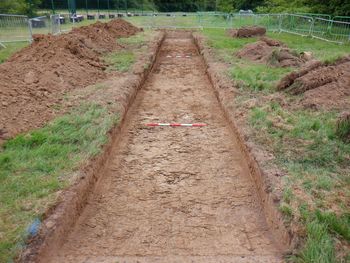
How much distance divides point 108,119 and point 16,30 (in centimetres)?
1157

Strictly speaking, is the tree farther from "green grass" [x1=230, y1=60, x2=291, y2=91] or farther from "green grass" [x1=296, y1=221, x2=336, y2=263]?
"green grass" [x1=296, y1=221, x2=336, y2=263]

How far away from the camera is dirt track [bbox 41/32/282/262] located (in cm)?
360

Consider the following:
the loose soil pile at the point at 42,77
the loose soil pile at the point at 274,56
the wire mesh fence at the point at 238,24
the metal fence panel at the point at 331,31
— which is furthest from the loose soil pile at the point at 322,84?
the wire mesh fence at the point at 238,24

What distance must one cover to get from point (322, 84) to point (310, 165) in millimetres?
3496

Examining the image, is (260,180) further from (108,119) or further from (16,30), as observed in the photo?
(16,30)

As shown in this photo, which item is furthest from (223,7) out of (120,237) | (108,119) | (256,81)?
(120,237)

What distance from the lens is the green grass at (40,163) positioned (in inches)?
139

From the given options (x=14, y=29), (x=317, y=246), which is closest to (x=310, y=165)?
(x=317, y=246)

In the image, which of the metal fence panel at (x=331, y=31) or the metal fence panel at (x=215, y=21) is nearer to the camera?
the metal fence panel at (x=331, y=31)

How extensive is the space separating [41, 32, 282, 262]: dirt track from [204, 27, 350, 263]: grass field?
1.33 ft

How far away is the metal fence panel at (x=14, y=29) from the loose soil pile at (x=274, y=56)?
941 centimetres

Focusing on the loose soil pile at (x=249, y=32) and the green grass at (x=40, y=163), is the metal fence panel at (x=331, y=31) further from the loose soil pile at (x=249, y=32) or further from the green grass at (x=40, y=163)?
the green grass at (x=40, y=163)

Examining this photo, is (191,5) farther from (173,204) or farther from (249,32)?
(173,204)

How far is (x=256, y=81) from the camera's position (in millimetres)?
8555
